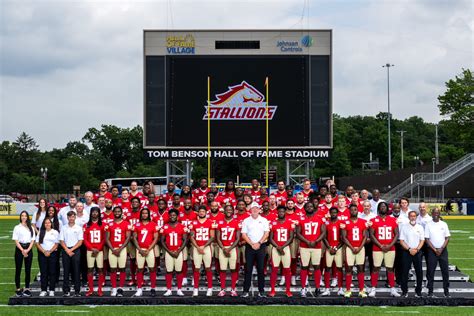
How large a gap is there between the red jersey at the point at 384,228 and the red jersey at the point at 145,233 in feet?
11.2

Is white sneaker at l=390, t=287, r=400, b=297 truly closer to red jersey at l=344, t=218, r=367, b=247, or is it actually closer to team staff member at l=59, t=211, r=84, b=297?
red jersey at l=344, t=218, r=367, b=247

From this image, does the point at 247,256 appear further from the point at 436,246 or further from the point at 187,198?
the point at 436,246

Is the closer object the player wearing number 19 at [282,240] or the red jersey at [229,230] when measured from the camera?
the player wearing number 19 at [282,240]

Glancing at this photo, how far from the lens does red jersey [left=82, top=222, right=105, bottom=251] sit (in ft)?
35.1

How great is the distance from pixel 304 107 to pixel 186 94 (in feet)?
11.2

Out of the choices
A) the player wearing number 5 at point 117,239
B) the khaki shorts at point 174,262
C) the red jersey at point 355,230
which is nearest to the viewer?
the red jersey at point 355,230

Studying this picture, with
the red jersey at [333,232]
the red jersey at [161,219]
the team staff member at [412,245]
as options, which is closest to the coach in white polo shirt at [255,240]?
the red jersey at [333,232]

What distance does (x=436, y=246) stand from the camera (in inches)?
419

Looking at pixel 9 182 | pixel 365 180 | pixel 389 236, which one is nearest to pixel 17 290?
pixel 389 236

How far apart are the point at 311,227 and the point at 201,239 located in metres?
1.71

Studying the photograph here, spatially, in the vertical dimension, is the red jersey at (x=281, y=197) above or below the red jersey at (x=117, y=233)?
above

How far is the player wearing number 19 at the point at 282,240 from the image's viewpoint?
10.6 meters

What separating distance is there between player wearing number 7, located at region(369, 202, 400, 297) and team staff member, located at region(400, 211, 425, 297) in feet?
0.45

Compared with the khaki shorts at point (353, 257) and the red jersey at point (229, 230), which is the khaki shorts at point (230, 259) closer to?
the red jersey at point (229, 230)
